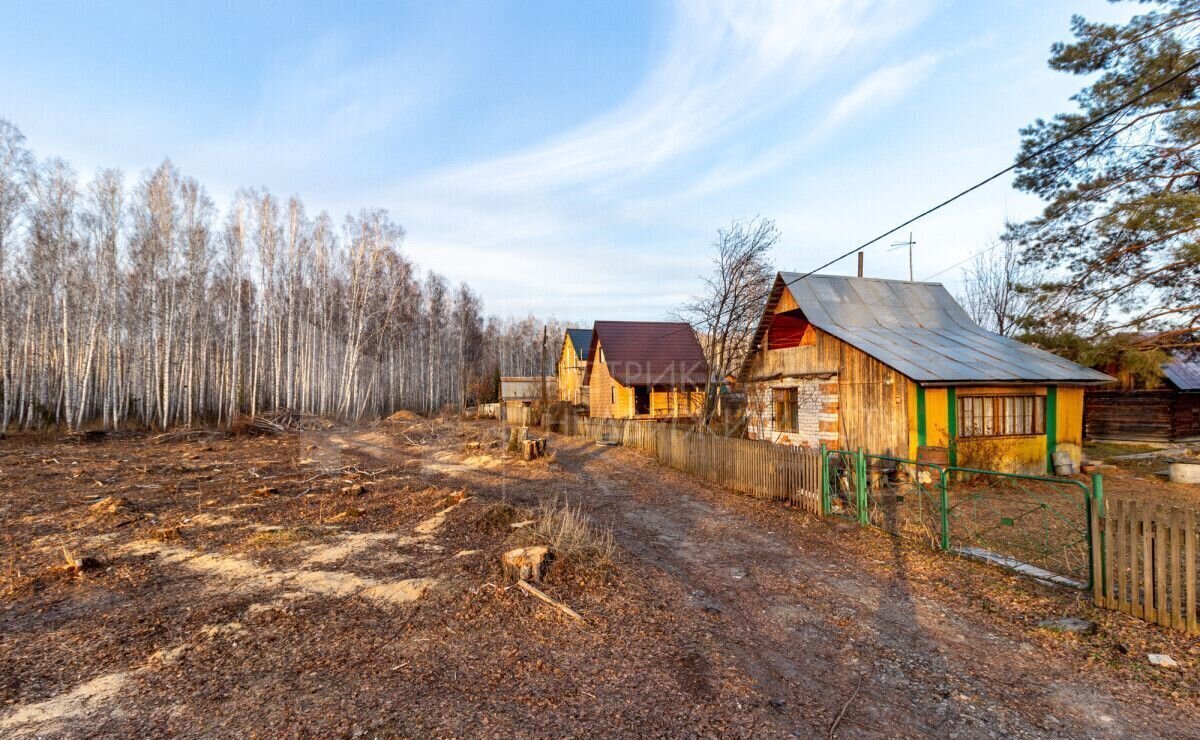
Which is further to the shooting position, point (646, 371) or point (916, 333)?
point (646, 371)

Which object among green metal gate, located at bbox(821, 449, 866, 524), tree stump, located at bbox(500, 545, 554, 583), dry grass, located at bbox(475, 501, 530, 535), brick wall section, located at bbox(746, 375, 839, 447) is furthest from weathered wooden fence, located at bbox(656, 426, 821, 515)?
tree stump, located at bbox(500, 545, 554, 583)

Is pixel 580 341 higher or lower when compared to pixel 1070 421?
higher

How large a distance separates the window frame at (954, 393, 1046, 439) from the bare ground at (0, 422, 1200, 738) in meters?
6.59

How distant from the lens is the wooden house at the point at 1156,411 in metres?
21.8

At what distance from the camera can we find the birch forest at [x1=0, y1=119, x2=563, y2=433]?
2247cm

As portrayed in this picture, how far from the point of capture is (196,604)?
564cm

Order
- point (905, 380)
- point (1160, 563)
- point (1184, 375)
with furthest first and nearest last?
1. point (1184, 375)
2. point (905, 380)
3. point (1160, 563)

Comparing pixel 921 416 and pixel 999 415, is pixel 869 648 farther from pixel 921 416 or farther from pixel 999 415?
pixel 999 415

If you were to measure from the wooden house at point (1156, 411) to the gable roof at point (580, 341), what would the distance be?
86.3 ft

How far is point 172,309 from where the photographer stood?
2361 cm

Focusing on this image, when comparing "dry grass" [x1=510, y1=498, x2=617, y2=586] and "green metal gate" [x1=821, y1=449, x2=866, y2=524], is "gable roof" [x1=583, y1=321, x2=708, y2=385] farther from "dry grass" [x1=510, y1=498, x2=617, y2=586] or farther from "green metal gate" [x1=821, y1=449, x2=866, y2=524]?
"dry grass" [x1=510, y1=498, x2=617, y2=586]

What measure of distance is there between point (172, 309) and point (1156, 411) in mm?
42482

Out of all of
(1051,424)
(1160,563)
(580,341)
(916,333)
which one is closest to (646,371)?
(580,341)

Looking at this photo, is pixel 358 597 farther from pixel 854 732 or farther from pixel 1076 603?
pixel 1076 603
